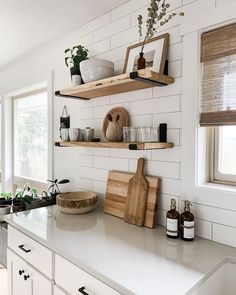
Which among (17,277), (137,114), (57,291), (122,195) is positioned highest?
(137,114)

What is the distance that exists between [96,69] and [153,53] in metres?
0.38

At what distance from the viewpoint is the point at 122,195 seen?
66.6 inches

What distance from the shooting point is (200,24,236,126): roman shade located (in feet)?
4.04

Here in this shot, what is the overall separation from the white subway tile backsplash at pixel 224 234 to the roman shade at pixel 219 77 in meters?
0.52

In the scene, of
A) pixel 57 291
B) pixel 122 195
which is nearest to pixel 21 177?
pixel 122 195

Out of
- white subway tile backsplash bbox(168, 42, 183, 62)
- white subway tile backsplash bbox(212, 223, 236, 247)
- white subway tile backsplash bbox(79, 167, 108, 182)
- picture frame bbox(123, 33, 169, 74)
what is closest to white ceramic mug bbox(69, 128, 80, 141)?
white subway tile backsplash bbox(79, 167, 108, 182)

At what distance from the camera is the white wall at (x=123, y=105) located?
56.5 inches

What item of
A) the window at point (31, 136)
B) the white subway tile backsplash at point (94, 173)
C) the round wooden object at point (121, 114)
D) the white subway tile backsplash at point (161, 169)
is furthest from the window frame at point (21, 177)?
the white subway tile backsplash at point (161, 169)

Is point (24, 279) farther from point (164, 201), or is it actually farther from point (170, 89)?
point (170, 89)

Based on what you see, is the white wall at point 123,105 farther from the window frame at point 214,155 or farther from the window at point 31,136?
the window at point 31,136

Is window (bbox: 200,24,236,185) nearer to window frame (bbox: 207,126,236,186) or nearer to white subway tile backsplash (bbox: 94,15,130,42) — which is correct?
window frame (bbox: 207,126,236,186)

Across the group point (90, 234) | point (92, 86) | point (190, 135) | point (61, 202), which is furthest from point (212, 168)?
point (61, 202)

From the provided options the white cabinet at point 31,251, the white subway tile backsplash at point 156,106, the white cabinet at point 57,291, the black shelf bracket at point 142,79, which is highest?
the black shelf bracket at point 142,79

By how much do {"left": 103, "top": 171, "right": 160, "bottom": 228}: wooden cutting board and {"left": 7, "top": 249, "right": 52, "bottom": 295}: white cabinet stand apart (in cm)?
60
